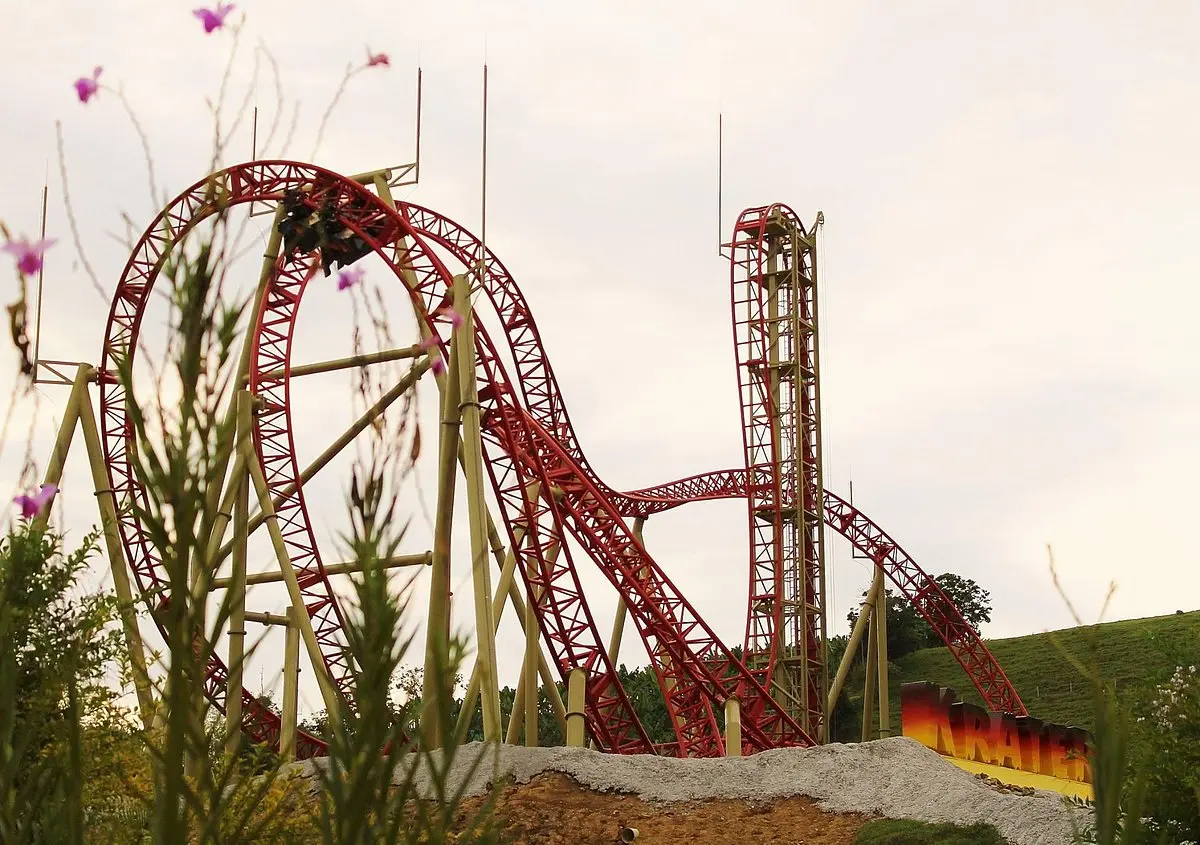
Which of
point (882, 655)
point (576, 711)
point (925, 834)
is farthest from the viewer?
point (882, 655)

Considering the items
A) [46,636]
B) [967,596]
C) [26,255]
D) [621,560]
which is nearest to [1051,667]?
[967,596]

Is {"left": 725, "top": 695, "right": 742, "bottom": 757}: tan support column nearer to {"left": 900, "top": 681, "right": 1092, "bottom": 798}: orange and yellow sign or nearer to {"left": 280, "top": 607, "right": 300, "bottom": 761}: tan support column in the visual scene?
{"left": 900, "top": 681, "right": 1092, "bottom": 798}: orange and yellow sign

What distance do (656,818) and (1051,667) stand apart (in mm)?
24497

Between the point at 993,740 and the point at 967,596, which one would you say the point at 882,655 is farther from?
the point at 967,596

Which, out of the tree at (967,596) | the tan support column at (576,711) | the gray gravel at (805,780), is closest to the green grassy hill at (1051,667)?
the tree at (967,596)

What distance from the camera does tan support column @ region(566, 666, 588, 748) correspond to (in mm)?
17109

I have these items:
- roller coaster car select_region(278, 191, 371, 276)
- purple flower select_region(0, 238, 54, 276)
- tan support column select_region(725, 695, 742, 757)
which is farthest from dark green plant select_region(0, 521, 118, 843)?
tan support column select_region(725, 695, 742, 757)

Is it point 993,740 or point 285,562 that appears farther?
point 993,740

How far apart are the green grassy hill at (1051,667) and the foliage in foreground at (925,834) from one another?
1751 centimetres

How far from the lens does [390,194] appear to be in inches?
719

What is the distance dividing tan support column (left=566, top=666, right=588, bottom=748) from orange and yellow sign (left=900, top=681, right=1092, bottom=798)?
486cm

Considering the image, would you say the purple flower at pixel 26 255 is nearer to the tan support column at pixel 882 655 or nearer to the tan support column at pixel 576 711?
the tan support column at pixel 576 711

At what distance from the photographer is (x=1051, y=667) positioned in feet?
119

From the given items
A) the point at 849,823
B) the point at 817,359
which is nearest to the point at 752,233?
the point at 817,359
